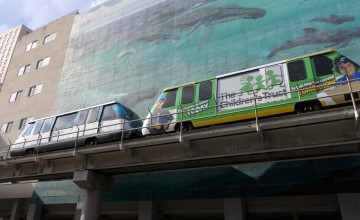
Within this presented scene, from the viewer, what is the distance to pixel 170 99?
47.7ft

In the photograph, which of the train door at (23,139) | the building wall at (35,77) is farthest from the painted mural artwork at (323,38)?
the building wall at (35,77)

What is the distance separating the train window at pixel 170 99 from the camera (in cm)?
1438

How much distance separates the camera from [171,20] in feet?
78.0

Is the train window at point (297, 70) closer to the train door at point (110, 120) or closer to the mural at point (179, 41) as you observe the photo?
the mural at point (179, 41)

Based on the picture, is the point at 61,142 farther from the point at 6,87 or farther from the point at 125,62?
the point at 6,87

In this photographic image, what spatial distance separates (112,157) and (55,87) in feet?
56.3

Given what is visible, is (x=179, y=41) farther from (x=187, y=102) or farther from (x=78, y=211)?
(x=78, y=211)

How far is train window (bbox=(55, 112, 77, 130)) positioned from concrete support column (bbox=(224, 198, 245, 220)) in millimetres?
9232

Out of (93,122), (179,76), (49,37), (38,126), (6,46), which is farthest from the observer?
(6,46)

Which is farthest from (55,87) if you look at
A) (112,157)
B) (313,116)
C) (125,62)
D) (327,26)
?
(313,116)

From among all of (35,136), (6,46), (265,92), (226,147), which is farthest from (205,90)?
(6,46)

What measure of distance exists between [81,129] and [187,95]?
619 centimetres

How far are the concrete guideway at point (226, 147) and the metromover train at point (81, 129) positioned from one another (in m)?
0.83

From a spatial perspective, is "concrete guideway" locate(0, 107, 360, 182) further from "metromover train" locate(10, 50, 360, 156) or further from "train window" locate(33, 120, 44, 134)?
"train window" locate(33, 120, 44, 134)
